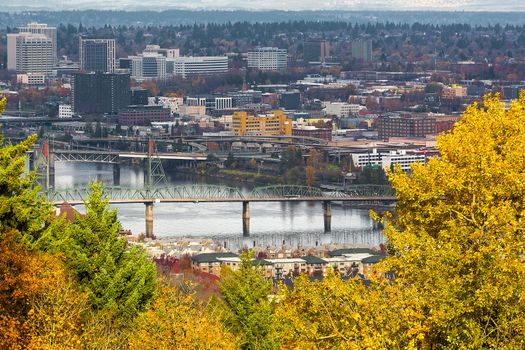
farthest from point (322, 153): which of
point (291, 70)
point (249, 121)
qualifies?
point (291, 70)

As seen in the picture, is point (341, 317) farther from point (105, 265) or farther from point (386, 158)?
point (386, 158)

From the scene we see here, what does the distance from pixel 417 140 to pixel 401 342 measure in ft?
119

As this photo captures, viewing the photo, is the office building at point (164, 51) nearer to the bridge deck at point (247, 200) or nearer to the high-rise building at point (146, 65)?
the high-rise building at point (146, 65)

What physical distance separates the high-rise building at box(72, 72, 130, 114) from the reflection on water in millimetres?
21547

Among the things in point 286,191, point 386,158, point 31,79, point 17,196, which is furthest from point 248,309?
point 31,79

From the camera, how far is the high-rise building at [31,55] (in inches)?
2559

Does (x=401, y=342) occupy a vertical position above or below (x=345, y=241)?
above

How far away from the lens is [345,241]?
72.4ft

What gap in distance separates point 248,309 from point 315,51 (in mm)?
64284

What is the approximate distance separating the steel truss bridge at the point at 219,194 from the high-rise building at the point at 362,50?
42.4m

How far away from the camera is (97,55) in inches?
2598

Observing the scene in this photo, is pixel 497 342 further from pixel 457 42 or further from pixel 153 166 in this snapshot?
pixel 457 42

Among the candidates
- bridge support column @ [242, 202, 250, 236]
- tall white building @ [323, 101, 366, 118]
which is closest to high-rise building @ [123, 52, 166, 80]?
tall white building @ [323, 101, 366, 118]

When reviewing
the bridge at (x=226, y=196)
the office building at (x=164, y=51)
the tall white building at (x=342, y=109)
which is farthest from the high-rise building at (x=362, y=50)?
the bridge at (x=226, y=196)
